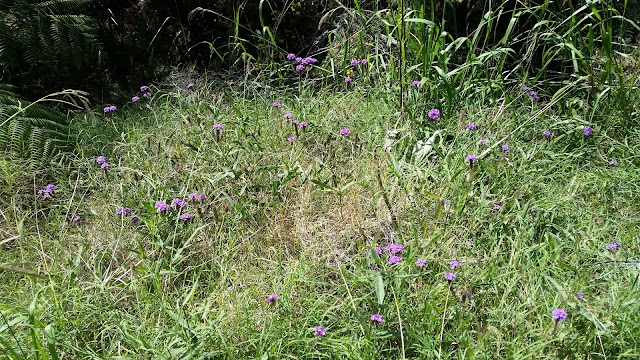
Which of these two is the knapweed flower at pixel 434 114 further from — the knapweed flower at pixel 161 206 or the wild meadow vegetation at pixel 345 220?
the knapweed flower at pixel 161 206

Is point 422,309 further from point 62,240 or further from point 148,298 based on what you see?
point 62,240

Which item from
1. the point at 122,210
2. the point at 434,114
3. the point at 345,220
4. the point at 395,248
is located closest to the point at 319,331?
the point at 395,248

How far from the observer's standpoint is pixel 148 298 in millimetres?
1949

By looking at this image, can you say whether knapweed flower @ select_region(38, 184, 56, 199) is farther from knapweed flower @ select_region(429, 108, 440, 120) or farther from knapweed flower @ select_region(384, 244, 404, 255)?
knapweed flower @ select_region(429, 108, 440, 120)

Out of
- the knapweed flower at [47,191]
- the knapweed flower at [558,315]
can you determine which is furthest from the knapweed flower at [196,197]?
the knapweed flower at [558,315]

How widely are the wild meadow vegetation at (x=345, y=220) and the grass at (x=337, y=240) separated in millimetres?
10

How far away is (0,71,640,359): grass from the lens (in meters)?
1.79

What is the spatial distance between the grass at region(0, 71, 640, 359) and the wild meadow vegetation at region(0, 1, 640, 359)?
0.01 metres

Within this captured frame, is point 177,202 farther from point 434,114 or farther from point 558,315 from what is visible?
point 558,315

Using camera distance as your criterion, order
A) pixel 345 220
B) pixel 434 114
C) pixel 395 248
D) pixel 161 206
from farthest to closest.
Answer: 1. pixel 434 114
2. pixel 345 220
3. pixel 161 206
4. pixel 395 248

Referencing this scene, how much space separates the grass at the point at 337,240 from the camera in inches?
70.4

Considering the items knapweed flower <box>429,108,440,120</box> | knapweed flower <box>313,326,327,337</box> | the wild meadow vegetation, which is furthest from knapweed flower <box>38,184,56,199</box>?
knapweed flower <box>429,108,440,120</box>

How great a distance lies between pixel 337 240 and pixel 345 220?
13 cm

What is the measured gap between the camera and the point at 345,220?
2383 mm
